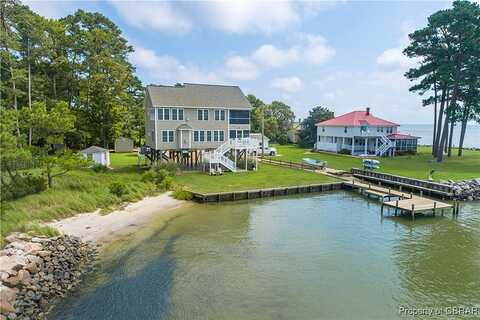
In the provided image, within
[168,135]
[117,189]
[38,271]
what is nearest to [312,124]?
[168,135]

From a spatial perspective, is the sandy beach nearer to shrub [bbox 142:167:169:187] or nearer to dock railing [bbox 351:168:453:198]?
shrub [bbox 142:167:169:187]

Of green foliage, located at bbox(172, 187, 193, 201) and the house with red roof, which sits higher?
the house with red roof

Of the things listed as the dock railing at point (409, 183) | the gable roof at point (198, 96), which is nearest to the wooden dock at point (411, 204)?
the dock railing at point (409, 183)

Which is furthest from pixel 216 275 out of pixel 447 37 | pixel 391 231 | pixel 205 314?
pixel 447 37

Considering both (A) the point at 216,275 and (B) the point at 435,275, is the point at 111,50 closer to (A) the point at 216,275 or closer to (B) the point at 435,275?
(A) the point at 216,275

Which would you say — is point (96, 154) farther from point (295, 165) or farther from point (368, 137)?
point (368, 137)

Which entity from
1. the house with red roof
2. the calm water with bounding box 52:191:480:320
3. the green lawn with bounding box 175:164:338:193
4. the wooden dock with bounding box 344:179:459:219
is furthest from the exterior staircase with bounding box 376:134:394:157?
the calm water with bounding box 52:191:480:320
